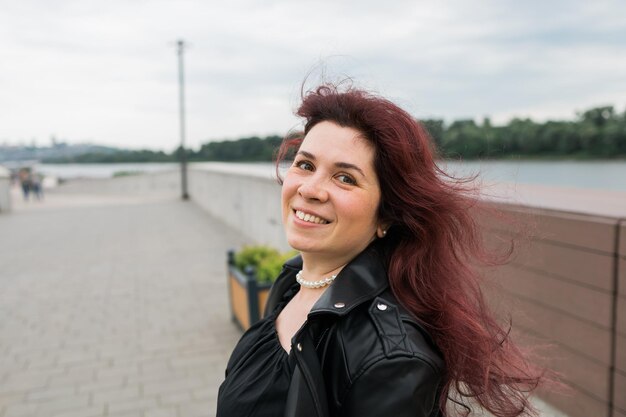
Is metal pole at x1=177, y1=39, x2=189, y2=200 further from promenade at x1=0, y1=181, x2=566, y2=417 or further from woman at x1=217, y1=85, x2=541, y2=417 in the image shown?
woman at x1=217, y1=85, x2=541, y2=417

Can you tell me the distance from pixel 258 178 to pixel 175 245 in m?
2.94

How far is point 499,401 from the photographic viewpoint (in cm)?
161

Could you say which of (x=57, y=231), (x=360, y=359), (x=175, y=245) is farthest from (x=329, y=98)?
(x=57, y=231)

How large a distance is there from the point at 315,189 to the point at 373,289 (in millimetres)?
343

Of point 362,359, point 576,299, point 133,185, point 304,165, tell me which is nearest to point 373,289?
point 362,359

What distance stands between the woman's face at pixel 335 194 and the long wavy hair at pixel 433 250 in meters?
0.04

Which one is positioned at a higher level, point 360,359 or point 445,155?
point 445,155

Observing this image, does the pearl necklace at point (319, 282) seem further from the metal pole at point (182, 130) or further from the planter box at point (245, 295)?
the metal pole at point (182, 130)

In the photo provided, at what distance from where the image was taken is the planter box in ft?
17.3

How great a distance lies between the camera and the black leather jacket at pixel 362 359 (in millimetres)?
1260

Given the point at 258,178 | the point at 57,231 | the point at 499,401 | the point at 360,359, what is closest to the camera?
the point at 360,359

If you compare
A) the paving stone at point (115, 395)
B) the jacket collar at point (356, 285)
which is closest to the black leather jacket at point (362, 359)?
the jacket collar at point (356, 285)

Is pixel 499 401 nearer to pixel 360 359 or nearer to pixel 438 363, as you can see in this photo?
pixel 438 363

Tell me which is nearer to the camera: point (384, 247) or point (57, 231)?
point (384, 247)
